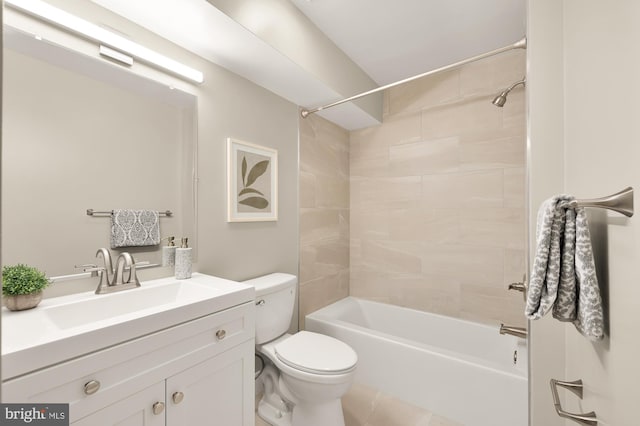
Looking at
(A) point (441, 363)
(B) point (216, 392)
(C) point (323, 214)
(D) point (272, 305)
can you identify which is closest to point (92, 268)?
(B) point (216, 392)

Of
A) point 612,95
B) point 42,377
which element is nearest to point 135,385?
point 42,377

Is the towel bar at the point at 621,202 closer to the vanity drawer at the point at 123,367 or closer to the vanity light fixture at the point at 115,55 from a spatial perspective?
the vanity drawer at the point at 123,367

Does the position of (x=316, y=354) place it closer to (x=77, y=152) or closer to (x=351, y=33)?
(x=77, y=152)

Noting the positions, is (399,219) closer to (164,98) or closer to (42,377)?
(164,98)

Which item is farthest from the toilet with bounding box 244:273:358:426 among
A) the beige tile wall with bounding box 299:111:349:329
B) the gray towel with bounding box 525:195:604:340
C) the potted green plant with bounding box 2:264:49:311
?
the gray towel with bounding box 525:195:604:340

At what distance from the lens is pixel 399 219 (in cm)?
259

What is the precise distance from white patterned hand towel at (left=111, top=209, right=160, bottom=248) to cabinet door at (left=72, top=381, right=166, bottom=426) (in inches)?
26.7

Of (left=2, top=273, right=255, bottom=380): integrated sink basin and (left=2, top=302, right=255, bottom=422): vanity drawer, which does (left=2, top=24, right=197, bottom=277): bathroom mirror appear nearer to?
(left=2, top=273, right=255, bottom=380): integrated sink basin

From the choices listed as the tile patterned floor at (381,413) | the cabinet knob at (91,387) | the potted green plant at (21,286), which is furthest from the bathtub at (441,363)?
the potted green plant at (21,286)

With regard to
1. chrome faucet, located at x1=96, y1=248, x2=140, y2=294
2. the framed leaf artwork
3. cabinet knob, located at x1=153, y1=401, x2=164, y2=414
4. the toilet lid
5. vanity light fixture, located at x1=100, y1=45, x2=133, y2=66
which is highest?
vanity light fixture, located at x1=100, y1=45, x2=133, y2=66

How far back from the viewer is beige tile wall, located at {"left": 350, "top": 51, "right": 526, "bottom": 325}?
211cm

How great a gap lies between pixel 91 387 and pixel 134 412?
186 millimetres

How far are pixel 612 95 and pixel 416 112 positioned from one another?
1.90m

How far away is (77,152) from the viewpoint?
1.28 metres
